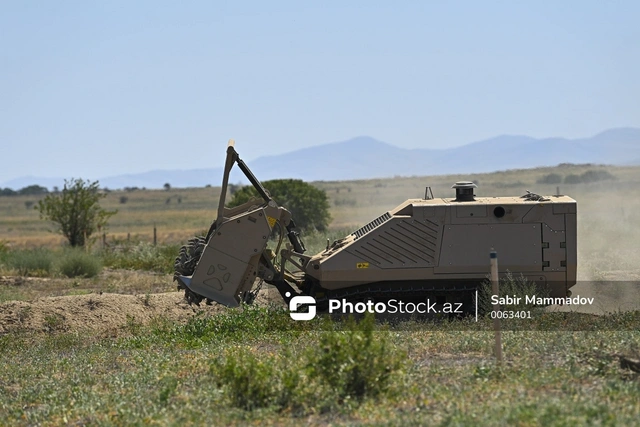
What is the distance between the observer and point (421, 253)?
50.7ft

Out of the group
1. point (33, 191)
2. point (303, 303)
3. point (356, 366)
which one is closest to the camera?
point (356, 366)

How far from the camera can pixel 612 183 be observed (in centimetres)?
7231

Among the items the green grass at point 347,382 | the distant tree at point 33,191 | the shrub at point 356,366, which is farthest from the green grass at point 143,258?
the distant tree at point 33,191

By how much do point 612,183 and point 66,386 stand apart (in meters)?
65.5

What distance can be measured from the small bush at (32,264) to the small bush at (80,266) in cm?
56

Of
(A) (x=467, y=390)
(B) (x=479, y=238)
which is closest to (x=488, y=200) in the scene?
(B) (x=479, y=238)

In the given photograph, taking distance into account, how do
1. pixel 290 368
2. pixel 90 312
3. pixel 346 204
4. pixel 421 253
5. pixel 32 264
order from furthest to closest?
pixel 346 204 < pixel 32 264 < pixel 90 312 < pixel 421 253 < pixel 290 368

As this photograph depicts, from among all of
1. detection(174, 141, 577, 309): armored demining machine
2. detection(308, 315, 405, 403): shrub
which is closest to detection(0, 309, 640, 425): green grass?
detection(308, 315, 405, 403): shrub

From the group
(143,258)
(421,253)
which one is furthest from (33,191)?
(421,253)

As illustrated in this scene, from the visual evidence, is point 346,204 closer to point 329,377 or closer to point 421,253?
point 421,253

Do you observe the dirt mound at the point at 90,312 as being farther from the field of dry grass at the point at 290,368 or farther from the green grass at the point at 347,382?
the green grass at the point at 347,382

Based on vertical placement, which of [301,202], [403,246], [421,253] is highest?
[301,202]

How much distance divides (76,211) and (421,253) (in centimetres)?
2311

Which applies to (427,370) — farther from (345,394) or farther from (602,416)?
(602,416)
